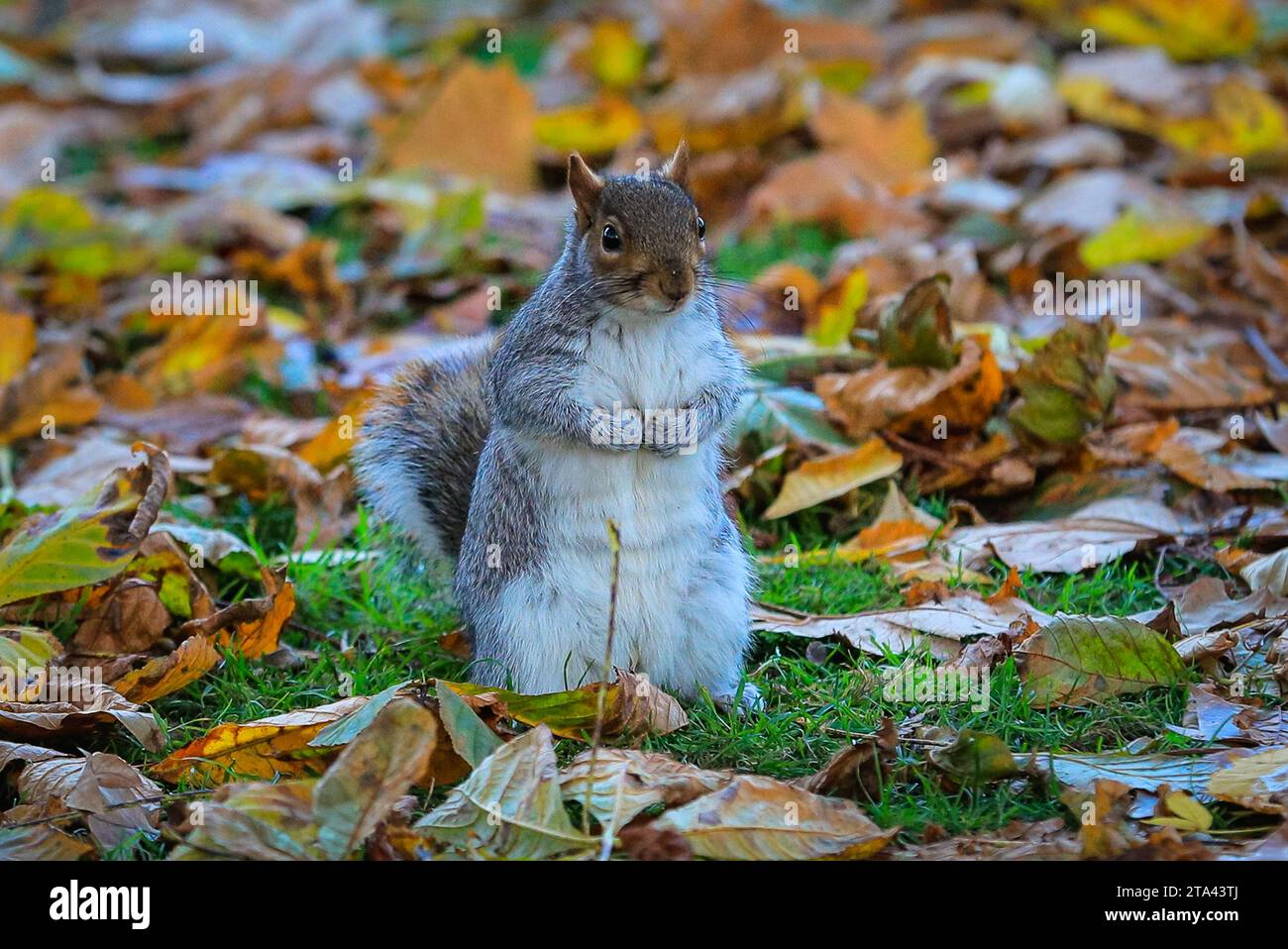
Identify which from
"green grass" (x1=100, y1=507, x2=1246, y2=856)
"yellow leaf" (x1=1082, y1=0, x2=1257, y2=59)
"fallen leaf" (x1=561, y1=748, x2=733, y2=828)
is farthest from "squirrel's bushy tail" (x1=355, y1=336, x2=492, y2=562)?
"yellow leaf" (x1=1082, y1=0, x2=1257, y2=59)

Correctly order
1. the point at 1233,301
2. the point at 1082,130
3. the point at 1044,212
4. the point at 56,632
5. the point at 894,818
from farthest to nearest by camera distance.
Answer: the point at 1082,130, the point at 1044,212, the point at 1233,301, the point at 56,632, the point at 894,818

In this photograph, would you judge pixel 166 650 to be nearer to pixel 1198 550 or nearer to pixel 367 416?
pixel 367 416

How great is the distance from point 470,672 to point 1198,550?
1.64m

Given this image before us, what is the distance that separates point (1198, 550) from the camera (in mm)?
3479

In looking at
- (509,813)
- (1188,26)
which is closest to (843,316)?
(509,813)

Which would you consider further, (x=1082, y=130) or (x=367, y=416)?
(x=1082, y=130)

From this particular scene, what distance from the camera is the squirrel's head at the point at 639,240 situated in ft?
9.25

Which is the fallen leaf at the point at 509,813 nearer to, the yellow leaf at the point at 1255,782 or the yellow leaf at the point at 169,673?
the yellow leaf at the point at 169,673

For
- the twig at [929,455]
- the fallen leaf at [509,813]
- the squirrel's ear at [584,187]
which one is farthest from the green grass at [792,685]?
the squirrel's ear at [584,187]

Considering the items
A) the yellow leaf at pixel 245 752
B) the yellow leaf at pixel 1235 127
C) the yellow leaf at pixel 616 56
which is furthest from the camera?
the yellow leaf at pixel 616 56

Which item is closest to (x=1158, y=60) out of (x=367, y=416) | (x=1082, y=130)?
(x=1082, y=130)

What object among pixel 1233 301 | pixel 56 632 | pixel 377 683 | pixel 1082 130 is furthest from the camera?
pixel 1082 130

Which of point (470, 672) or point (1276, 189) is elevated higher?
point (1276, 189)

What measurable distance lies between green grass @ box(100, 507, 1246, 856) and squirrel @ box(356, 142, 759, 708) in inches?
7.5
